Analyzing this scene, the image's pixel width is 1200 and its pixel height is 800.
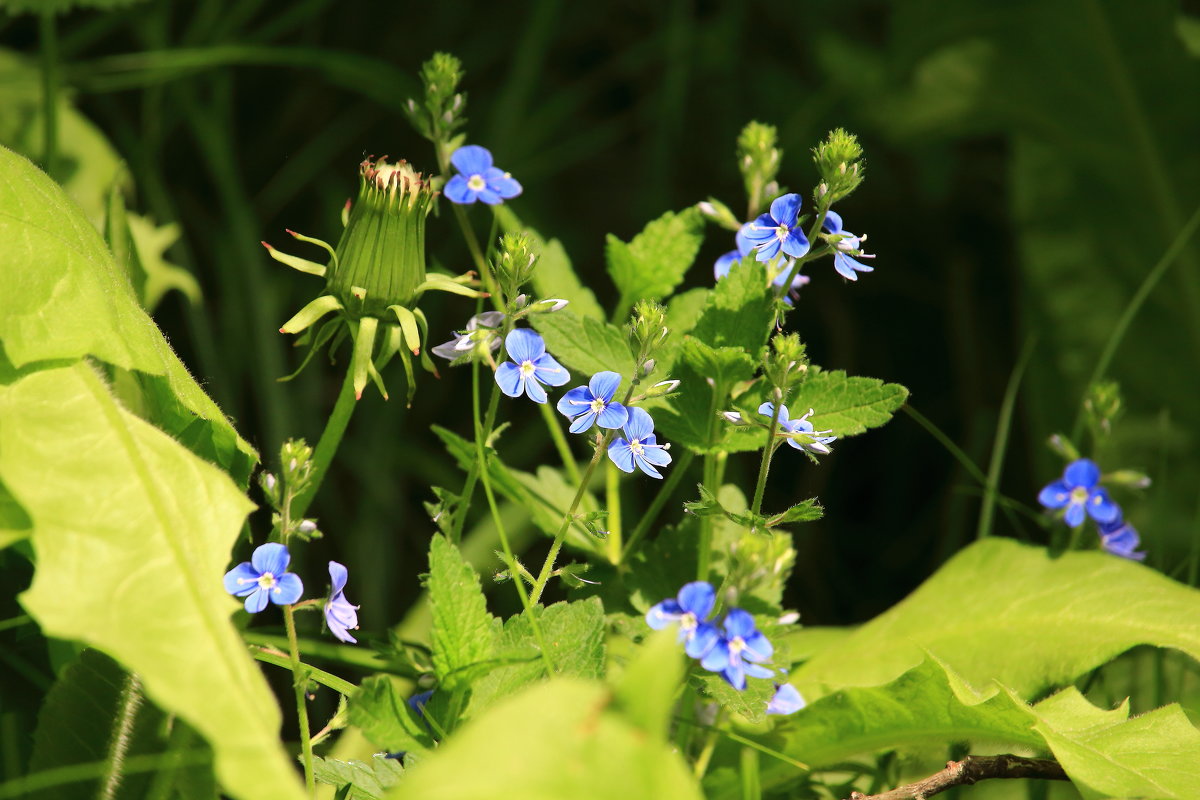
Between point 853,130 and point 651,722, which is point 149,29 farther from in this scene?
point 651,722

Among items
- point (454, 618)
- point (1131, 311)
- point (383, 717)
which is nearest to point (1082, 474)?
point (1131, 311)

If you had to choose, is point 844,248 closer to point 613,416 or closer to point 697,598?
point 613,416

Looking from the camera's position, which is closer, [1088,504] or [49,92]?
[1088,504]

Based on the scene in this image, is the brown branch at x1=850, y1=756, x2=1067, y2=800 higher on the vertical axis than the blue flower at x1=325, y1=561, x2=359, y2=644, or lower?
lower

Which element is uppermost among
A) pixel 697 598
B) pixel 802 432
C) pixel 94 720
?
pixel 802 432

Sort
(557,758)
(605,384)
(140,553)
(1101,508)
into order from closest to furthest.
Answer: (557,758)
(140,553)
(605,384)
(1101,508)

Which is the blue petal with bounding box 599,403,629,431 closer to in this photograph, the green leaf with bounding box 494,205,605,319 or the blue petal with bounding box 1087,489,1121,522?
the green leaf with bounding box 494,205,605,319

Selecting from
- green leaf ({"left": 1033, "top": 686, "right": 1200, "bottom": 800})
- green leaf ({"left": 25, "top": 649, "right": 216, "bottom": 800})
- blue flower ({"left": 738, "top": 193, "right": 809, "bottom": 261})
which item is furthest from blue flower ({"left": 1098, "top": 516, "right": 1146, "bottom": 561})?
green leaf ({"left": 25, "top": 649, "right": 216, "bottom": 800})

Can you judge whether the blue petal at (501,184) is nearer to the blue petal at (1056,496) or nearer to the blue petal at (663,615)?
the blue petal at (663,615)
